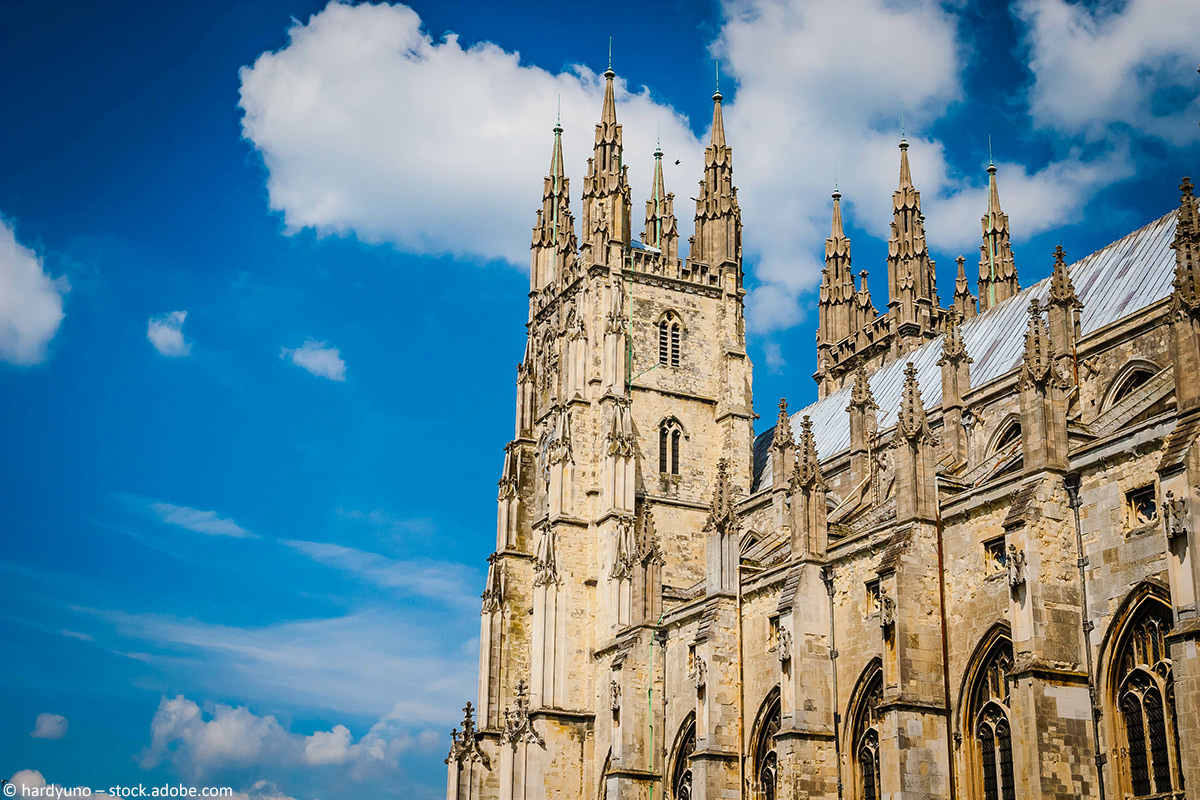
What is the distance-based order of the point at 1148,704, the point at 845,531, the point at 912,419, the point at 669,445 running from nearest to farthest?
the point at 1148,704, the point at 912,419, the point at 845,531, the point at 669,445

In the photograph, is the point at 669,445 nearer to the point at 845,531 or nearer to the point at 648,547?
the point at 648,547

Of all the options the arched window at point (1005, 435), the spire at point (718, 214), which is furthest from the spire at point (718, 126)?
the arched window at point (1005, 435)

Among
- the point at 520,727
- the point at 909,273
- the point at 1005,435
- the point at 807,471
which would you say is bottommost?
the point at 520,727

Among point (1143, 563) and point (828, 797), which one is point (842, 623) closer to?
point (828, 797)

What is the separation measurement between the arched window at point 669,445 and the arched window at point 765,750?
18.4 meters

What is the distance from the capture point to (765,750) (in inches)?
1604

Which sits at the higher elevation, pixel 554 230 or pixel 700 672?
pixel 554 230

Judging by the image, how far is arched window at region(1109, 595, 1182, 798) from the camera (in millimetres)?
27516

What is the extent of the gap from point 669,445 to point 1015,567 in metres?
29.2

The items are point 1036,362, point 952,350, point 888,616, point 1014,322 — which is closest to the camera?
point 1036,362

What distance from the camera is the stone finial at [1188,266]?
28.0 metres

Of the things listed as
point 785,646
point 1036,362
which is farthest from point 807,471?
point 1036,362

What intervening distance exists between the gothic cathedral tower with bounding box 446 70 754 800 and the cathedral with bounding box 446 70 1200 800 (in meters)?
0.12

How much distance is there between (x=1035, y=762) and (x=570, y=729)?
1041 inches
